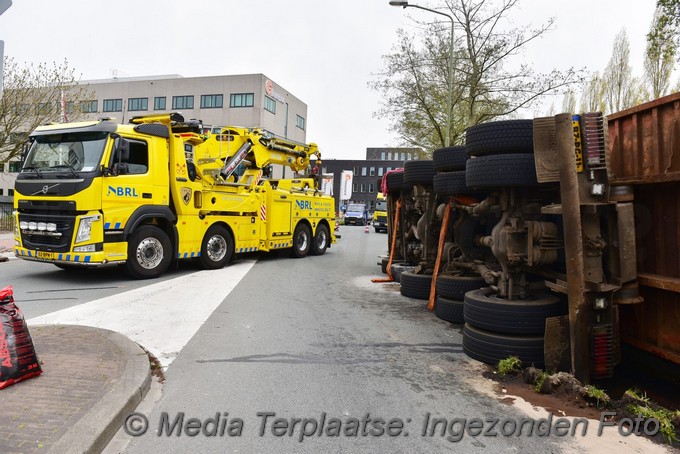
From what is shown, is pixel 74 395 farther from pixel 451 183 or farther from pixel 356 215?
pixel 356 215

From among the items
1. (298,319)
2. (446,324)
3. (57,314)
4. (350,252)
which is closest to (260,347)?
(298,319)

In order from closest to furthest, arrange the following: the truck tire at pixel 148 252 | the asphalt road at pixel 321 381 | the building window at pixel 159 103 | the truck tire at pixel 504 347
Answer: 1. the asphalt road at pixel 321 381
2. the truck tire at pixel 504 347
3. the truck tire at pixel 148 252
4. the building window at pixel 159 103

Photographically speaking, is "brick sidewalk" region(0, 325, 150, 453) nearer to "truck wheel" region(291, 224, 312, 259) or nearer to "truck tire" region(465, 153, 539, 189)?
"truck tire" region(465, 153, 539, 189)

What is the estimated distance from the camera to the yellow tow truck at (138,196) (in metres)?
8.75

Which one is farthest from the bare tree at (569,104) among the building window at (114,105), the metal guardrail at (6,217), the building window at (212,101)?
the building window at (114,105)

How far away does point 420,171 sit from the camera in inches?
336

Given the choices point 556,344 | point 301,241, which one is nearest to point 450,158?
point 556,344

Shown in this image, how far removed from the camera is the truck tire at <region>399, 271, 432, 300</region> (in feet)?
27.7

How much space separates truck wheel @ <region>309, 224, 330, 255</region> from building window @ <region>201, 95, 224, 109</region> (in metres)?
42.5

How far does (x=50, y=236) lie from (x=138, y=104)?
55247 millimetres

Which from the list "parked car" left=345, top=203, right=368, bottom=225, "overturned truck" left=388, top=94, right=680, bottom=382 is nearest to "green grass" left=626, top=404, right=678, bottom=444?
"overturned truck" left=388, top=94, right=680, bottom=382

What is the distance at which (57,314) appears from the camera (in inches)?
257

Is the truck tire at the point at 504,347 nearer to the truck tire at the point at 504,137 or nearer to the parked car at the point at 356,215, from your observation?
the truck tire at the point at 504,137

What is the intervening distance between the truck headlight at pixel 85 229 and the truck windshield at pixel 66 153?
3.00ft
